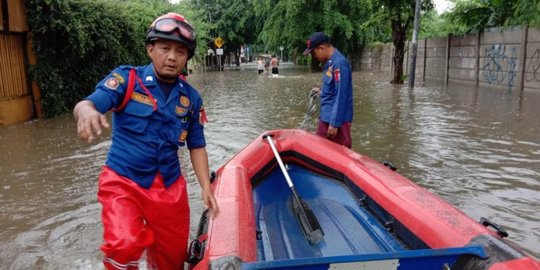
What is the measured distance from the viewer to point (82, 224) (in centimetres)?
462

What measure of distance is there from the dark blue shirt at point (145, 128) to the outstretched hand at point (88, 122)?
0.30 meters

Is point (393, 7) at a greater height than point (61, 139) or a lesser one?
greater

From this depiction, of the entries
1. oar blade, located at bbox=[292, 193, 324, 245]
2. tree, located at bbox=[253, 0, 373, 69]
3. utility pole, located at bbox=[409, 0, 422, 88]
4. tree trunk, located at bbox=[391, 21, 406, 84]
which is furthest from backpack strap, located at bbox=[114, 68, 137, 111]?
tree, located at bbox=[253, 0, 373, 69]

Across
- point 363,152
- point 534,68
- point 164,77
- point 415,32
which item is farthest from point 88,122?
point 415,32

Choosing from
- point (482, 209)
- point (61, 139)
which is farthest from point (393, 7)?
point (482, 209)

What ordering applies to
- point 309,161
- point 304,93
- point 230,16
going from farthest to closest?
1. point 230,16
2. point 304,93
3. point 309,161

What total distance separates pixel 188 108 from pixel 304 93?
552 inches

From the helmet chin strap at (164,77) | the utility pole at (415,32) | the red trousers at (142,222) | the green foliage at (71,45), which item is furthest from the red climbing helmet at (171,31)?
the utility pole at (415,32)

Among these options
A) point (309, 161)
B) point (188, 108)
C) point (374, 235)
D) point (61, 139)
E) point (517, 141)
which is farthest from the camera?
point (61, 139)

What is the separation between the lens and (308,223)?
361 cm

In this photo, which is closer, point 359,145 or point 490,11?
point 359,145

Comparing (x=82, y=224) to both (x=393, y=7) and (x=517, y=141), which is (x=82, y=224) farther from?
(x=393, y=7)

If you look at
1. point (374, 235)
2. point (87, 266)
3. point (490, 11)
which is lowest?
point (87, 266)

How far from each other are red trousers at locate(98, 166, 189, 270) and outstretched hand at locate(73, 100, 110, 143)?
46 centimetres
